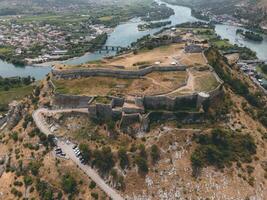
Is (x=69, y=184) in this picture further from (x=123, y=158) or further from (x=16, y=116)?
(x=16, y=116)

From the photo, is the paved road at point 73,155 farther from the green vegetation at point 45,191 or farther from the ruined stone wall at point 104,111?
the green vegetation at point 45,191

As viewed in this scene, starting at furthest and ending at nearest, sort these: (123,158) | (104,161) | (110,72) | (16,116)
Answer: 1. (16,116)
2. (110,72)
3. (104,161)
4. (123,158)

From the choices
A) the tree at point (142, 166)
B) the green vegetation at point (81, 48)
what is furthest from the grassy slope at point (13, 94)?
the tree at point (142, 166)

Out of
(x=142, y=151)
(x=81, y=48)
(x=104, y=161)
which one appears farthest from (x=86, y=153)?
(x=81, y=48)

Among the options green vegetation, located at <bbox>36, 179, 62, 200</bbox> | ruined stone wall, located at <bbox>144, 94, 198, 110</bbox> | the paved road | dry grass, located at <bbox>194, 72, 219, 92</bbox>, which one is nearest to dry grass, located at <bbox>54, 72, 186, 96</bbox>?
ruined stone wall, located at <bbox>144, 94, 198, 110</bbox>

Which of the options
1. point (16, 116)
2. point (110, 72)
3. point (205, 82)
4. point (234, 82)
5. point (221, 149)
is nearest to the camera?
point (221, 149)

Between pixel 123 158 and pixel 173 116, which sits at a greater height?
pixel 173 116
